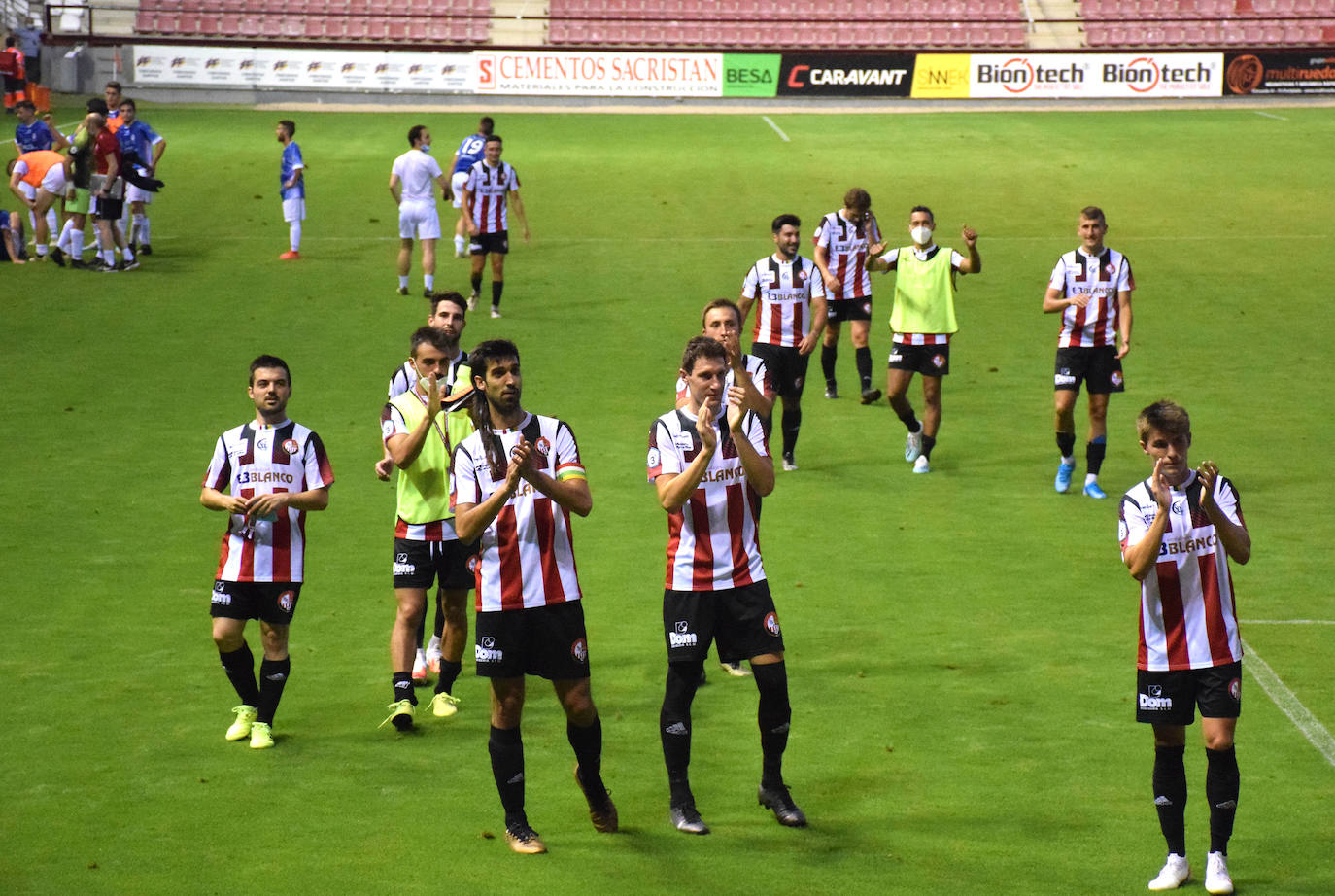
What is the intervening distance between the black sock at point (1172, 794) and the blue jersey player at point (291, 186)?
57.8 ft

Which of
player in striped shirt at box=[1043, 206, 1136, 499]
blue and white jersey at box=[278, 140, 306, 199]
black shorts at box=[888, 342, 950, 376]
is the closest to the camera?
player in striped shirt at box=[1043, 206, 1136, 499]

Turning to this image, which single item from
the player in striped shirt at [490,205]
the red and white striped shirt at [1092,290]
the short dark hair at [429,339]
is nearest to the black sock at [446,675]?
the short dark hair at [429,339]

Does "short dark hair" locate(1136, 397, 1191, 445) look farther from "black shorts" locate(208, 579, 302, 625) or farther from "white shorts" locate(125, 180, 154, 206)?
"white shorts" locate(125, 180, 154, 206)

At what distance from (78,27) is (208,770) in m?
39.9

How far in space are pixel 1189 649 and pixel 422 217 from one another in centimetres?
1551

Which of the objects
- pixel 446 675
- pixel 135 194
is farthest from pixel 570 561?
pixel 135 194

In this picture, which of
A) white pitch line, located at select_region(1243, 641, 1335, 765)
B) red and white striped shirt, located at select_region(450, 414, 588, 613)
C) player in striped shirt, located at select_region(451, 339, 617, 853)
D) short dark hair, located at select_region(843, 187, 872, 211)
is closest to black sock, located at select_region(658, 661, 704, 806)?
player in striped shirt, located at select_region(451, 339, 617, 853)

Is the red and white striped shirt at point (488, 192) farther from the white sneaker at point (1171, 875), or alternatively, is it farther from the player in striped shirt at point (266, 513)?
the white sneaker at point (1171, 875)

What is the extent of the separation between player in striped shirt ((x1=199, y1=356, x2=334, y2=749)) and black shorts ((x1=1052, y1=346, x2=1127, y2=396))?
7312 millimetres

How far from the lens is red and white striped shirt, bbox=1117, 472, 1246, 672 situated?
256 inches

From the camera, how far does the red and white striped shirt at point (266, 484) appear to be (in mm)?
7961

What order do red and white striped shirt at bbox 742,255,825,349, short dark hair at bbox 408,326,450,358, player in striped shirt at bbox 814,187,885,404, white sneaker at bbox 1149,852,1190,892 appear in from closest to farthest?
white sneaker at bbox 1149,852,1190,892, short dark hair at bbox 408,326,450,358, red and white striped shirt at bbox 742,255,825,349, player in striped shirt at bbox 814,187,885,404

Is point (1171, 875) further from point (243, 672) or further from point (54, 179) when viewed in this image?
point (54, 179)

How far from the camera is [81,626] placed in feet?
33.2
